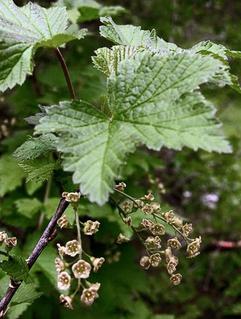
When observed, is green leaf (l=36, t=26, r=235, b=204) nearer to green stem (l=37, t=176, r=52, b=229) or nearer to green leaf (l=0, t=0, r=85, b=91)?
green leaf (l=0, t=0, r=85, b=91)

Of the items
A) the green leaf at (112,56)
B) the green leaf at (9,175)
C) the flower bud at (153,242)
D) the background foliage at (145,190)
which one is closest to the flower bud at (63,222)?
the flower bud at (153,242)

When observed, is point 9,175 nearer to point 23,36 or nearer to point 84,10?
point 84,10

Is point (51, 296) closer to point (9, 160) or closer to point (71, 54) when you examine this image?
point (9, 160)

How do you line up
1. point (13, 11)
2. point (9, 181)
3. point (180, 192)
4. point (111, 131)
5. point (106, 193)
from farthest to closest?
point (180, 192), point (9, 181), point (13, 11), point (111, 131), point (106, 193)

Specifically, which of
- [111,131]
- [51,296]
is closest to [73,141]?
[111,131]

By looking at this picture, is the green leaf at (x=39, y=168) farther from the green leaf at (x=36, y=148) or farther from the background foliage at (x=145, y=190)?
the background foliage at (x=145, y=190)

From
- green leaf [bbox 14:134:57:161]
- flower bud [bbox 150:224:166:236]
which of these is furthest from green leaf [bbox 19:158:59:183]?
flower bud [bbox 150:224:166:236]

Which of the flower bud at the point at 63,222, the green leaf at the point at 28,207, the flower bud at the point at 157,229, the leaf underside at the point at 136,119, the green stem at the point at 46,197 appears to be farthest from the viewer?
the green stem at the point at 46,197
